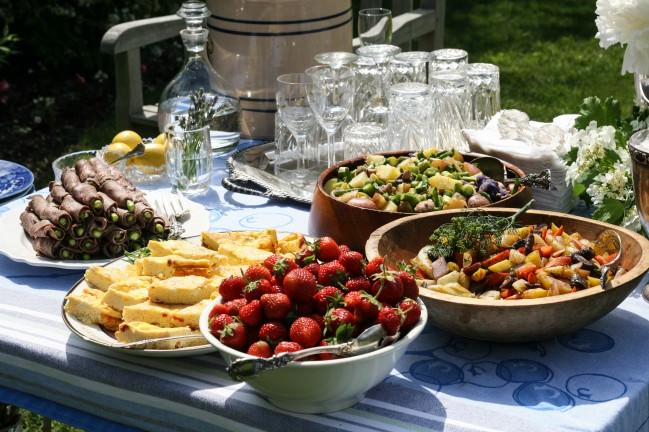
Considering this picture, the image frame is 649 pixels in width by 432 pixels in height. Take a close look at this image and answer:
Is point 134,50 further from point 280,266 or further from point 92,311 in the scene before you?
point 280,266

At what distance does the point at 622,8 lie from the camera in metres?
1.66

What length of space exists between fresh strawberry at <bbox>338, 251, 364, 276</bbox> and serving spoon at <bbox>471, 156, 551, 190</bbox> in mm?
584

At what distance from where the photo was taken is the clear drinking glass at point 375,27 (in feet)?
9.43

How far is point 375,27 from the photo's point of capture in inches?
115

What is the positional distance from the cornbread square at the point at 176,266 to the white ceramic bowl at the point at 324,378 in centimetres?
28

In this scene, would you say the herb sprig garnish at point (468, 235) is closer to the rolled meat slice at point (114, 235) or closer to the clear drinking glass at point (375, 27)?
the rolled meat slice at point (114, 235)

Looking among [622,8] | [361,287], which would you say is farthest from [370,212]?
[622,8]

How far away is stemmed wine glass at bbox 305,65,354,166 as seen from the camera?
7.23 ft

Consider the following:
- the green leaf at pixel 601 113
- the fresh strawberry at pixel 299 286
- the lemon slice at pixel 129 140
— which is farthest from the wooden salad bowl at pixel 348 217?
the lemon slice at pixel 129 140

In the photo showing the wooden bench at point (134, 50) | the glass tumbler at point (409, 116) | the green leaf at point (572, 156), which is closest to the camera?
the green leaf at point (572, 156)

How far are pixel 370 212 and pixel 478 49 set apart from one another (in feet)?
17.1

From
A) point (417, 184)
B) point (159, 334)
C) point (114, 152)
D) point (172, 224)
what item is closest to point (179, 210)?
point (172, 224)

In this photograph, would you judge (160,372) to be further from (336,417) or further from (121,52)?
(121,52)

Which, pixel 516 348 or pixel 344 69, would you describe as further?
pixel 344 69
